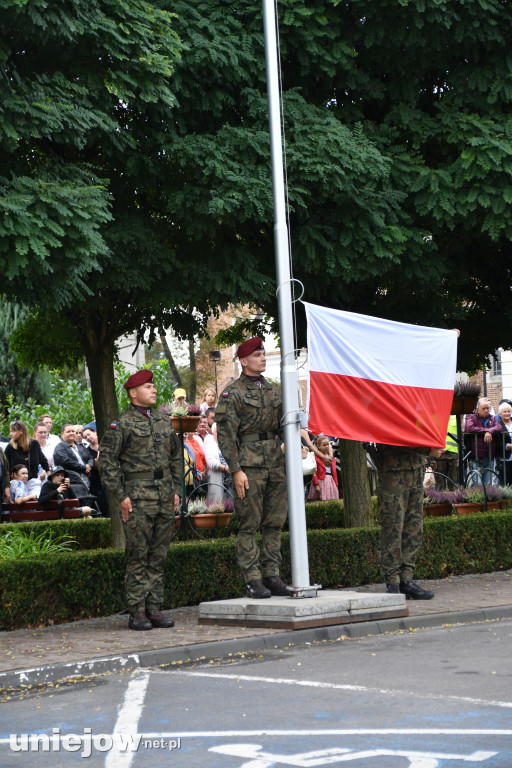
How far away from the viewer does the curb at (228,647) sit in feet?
25.6

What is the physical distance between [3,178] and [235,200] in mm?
2251

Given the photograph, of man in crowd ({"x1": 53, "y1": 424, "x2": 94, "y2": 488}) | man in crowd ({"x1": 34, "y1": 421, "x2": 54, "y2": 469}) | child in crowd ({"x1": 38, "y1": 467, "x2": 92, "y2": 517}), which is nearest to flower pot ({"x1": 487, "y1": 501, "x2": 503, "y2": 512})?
child in crowd ({"x1": 38, "y1": 467, "x2": 92, "y2": 517})

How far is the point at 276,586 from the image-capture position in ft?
33.5

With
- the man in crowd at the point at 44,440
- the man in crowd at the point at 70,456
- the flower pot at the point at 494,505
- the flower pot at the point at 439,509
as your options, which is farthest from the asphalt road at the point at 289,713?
the man in crowd at the point at 44,440

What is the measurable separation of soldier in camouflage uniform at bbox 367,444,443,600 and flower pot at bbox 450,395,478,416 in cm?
564

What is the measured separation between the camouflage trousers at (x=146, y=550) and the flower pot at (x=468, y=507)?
6040 mm

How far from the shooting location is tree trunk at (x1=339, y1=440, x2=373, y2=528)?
1412 centimetres

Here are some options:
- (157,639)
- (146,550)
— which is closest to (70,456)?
(146,550)

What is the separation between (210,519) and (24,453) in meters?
3.72

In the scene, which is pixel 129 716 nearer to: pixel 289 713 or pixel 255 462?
pixel 289 713

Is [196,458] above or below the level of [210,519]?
above

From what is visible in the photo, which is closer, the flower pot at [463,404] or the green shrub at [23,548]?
the green shrub at [23,548]

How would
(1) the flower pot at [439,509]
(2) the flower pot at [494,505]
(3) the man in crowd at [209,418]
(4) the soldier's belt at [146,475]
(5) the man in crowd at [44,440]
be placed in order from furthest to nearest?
1. (5) the man in crowd at [44,440]
2. (3) the man in crowd at [209,418]
3. (2) the flower pot at [494,505]
4. (1) the flower pot at [439,509]
5. (4) the soldier's belt at [146,475]

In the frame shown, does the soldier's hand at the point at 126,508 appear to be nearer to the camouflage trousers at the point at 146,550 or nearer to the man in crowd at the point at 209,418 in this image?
the camouflage trousers at the point at 146,550
